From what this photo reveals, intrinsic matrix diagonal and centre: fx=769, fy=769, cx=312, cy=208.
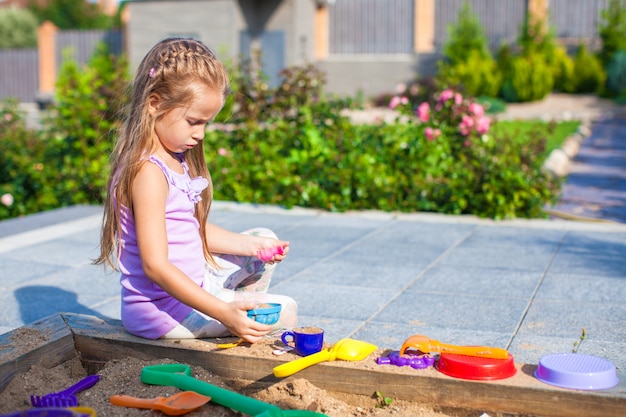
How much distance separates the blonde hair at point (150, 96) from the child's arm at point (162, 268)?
8 centimetres

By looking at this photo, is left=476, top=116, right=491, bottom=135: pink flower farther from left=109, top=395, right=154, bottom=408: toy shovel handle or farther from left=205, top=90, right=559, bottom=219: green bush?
left=109, top=395, right=154, bottom=408: toy shovel handle

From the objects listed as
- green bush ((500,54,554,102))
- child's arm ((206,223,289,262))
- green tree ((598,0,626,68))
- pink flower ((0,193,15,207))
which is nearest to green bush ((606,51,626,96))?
green tree ((598,0,626,68))

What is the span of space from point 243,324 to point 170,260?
48 centimetres

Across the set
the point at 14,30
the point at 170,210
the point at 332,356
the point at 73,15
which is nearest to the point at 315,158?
the point at 170,210

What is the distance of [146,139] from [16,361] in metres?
0.91

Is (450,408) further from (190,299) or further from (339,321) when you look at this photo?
(339,321)

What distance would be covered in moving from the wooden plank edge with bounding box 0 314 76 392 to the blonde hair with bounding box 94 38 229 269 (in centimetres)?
34

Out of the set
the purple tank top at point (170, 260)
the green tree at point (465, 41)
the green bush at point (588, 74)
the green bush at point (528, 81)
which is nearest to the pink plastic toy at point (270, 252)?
the purple tank top at point (170, 260)

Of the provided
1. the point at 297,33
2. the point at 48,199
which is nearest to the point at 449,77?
the point at 48,199

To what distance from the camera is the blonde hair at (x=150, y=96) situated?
2.79 m

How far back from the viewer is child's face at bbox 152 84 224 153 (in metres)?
2.80

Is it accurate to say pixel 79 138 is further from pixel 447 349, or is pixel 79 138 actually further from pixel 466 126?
pixel 447 349

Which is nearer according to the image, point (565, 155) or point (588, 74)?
point (565, 155)

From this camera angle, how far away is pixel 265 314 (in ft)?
8.90
